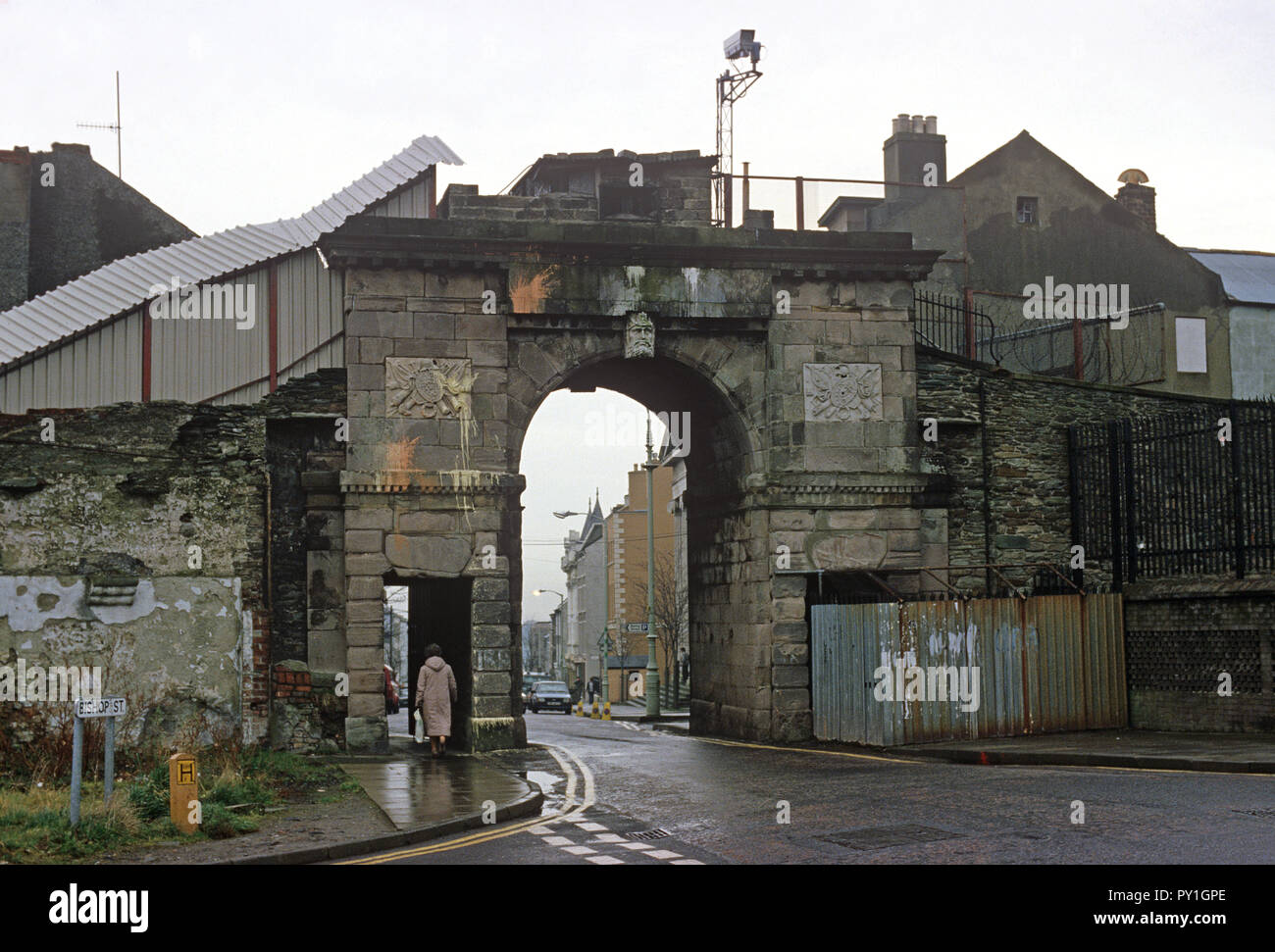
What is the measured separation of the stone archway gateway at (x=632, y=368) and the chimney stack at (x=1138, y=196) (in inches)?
744

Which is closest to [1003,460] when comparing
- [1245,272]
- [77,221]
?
[1245,272]

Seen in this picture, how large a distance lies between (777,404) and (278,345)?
27.3 feet

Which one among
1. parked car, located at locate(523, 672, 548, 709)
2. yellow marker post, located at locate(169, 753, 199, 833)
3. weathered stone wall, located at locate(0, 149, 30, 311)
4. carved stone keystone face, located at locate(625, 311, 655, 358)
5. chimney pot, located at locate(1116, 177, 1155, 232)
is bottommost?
parked car, located at locate(523, 672, 548, 709)

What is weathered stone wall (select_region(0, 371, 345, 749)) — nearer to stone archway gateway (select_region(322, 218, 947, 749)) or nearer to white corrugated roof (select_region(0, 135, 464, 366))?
stone archway gateway (select_region(322, 218, 947, 749))

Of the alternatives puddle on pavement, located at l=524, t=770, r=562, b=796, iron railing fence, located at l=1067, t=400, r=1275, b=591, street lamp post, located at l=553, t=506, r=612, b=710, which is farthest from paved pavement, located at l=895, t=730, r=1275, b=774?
street lamp post, located at l=553, t=506, r=612, b=710

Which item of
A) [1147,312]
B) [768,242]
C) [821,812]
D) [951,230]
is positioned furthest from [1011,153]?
[821,812]

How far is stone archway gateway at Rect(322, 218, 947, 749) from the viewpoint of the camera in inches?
896

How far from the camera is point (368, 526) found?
74.1 feet

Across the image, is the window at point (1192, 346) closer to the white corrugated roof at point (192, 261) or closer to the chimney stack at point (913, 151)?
the chimney stack at point (913, 151)

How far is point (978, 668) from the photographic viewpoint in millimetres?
20672

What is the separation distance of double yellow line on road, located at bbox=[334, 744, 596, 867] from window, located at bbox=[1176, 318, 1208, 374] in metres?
22.2

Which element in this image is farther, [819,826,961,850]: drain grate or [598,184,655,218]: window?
[598,184,655,218]: window
